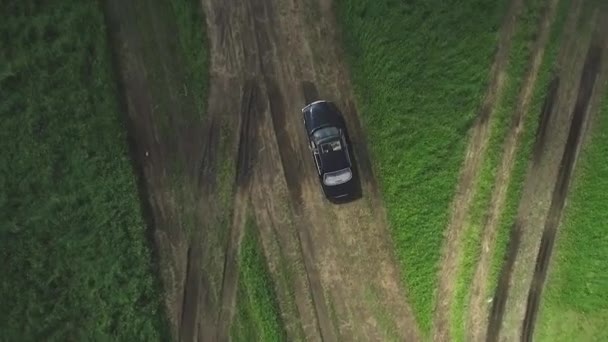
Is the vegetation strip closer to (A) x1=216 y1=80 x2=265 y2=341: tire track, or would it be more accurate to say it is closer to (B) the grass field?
(B) the grass field

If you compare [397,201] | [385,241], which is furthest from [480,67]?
[385,241]

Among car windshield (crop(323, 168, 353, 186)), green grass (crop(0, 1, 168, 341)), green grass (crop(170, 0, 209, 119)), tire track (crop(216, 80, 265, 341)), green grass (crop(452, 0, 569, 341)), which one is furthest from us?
tire track (crop(216, 80, 265, 341))

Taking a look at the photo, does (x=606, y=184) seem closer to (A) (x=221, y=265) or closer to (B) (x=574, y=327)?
(B) (x=574, y=327)

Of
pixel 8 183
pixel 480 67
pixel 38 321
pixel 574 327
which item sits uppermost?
pixel 480 67

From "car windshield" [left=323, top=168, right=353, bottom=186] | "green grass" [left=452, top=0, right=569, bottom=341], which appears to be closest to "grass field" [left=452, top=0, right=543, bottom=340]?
"green grass" [left=452, top=0, right=569, bottom=341]

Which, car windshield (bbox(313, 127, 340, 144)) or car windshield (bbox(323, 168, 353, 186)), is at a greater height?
car windshield (bbox(313, 127, 340, 144))

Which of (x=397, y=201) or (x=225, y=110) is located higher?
(x=225, y=110)

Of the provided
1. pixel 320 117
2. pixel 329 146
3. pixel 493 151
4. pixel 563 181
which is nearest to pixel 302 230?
pixel 329 146
